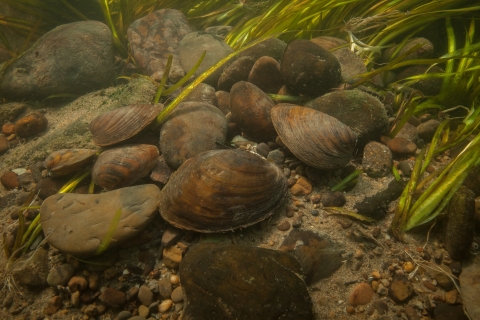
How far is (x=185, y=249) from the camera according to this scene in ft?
6.75

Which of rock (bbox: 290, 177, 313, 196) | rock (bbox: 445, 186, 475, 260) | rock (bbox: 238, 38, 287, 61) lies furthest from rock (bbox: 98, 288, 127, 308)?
rock (bbox: 238, 38, 287, 61)

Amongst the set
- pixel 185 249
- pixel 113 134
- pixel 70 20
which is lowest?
pixel 185 249

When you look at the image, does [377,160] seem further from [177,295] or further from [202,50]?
[202,50]

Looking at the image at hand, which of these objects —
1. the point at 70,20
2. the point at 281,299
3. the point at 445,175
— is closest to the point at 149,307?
the point at 281,299

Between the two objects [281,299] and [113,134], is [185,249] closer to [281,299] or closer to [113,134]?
[281,299]

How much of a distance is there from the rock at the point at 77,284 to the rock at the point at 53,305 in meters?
0.12

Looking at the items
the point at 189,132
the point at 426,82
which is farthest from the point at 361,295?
the point at 426,82

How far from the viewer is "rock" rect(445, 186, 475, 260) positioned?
1889 millimetres

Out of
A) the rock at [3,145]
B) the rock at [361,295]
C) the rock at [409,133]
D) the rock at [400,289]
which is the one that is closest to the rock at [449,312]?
the rock at [400,289]

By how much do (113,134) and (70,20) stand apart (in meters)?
3.97

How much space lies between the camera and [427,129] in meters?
2.87

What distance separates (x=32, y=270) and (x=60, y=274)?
0.91 ft

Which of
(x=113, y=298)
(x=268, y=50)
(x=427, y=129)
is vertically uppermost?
(x=268, y=50)

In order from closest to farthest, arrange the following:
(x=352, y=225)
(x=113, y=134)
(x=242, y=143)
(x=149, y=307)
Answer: (x=149, y=307)
(x=352, y=225)
(x=113, y=134)
(x=242, y=143)
